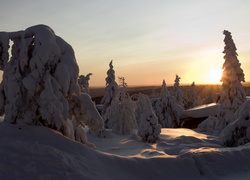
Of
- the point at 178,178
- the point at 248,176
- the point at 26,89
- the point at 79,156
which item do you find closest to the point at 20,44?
the point at 26,89

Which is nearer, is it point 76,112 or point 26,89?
point 26,89

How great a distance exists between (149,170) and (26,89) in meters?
5.27

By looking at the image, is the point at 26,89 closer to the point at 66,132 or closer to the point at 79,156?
the point at 66,132

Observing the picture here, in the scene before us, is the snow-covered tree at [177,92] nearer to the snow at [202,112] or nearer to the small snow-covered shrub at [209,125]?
the snow at [202,112]

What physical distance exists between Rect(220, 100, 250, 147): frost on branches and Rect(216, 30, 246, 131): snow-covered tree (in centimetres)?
1435

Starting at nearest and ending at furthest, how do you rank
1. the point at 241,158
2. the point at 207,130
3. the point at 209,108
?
1. the point at 241,158
2. the point at 207,130
3. the point at 209,108

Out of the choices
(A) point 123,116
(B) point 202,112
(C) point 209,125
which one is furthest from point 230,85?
(B) point 202,112

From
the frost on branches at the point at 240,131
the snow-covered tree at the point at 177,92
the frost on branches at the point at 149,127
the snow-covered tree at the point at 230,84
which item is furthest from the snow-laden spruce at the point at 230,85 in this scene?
the snow-covered tree at the point at 177,92

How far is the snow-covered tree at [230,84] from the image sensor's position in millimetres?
30297

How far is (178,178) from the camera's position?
10.1 meters

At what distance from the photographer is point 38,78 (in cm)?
1014

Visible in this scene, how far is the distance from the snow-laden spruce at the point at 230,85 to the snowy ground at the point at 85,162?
65.1ft

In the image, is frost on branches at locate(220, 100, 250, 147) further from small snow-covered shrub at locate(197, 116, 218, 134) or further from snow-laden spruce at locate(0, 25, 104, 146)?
small snow-covered shrub at locate(197, 116, 218, 134)

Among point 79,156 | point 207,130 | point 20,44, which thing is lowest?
point 207,130
